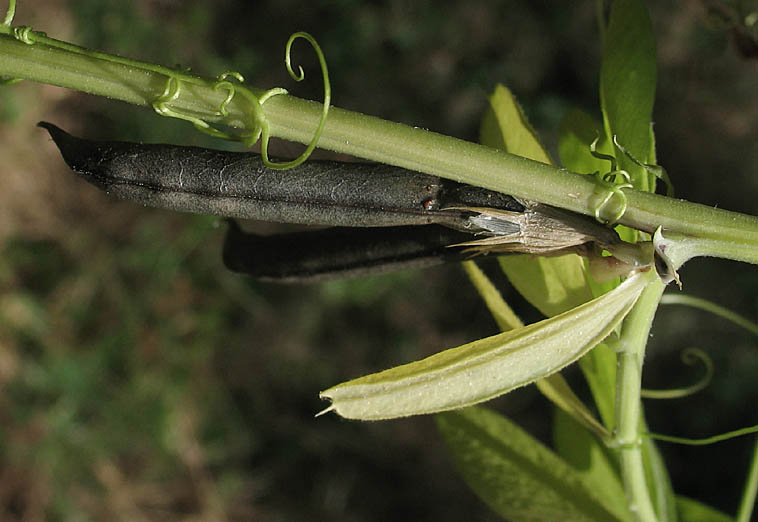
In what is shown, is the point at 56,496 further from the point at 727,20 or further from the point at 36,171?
the point at 727,20

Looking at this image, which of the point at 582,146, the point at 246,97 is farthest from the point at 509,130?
the point at 246,97

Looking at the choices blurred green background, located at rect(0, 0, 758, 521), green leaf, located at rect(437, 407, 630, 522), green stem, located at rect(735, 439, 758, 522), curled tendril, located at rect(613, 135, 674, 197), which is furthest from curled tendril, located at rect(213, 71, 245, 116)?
blurred green background, located at rect(0, 0, 758, 521)

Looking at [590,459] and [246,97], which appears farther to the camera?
[590,459]

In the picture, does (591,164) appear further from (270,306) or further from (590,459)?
(270,306)

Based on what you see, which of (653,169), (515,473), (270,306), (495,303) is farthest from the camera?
(270,306)

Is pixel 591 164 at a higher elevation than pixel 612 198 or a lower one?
higher

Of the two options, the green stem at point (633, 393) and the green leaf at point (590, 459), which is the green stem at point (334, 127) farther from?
the green leaf at point (590, 459)

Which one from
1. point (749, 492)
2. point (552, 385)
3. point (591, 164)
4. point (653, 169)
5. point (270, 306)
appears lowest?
point (749, 492)

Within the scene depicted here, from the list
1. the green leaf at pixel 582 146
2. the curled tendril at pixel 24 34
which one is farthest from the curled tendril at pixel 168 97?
the green leaf at pixel 582 146
